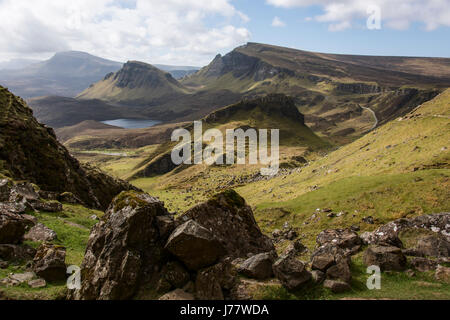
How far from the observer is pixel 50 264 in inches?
707

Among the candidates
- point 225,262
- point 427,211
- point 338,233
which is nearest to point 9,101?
point 225,262

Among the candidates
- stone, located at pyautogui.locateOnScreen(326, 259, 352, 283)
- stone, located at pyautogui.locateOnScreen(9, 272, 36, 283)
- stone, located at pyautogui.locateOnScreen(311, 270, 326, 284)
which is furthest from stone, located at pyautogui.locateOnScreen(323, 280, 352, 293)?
stone, located at pyautogui.locateOnScreen(9, 272, 36, 283)

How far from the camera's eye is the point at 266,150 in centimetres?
18150

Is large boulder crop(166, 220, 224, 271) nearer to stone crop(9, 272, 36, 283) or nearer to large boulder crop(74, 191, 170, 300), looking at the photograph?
large boulder crop(74, 191, 170, 300)

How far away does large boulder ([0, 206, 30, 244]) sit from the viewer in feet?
63.7

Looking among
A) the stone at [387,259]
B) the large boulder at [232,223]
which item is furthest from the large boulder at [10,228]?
the stone at [387,259]

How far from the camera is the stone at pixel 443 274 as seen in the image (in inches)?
709

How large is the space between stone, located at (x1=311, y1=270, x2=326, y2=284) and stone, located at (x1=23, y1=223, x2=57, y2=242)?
67.2 feet

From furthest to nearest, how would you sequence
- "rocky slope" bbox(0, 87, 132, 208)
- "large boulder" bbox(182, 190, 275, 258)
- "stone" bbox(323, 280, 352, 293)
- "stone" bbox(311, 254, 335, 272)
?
1. "rocky slope" bbox(0, 87, 132, 208)
2. "large boulder" bbox(182, 190, 275, 258)
3. "stone" bbox(311, 254, 335, 272)
4. "stone" bbox(323, 280, 352, 293)

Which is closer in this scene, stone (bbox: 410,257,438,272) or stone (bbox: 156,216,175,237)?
Result: stone (bbox: 156,216,175,237)

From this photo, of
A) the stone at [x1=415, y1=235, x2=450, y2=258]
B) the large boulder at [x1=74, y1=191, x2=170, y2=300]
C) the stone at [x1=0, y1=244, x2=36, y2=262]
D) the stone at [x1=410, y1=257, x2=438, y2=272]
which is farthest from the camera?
the stone at [x1=415, y1=235, x2=450, y2=258]

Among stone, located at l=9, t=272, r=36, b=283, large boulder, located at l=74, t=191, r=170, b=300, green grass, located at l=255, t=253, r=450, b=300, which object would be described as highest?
large boulder, located at l=74, t=191, r=170, b=300

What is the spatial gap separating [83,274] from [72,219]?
1756cm
